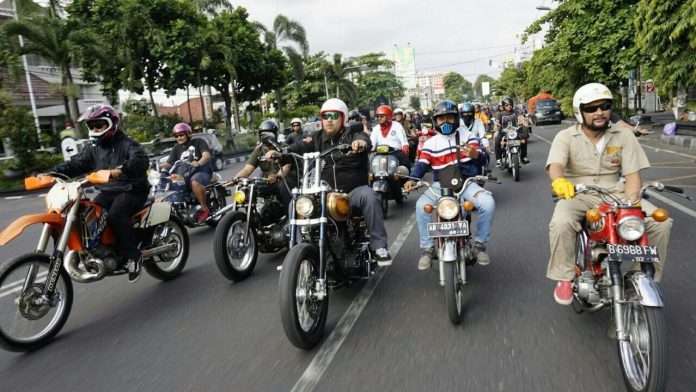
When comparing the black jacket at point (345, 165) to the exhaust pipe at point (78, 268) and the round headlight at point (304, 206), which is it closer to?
the round headlight at point (304, 206)

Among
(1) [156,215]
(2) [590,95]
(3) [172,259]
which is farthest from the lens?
(3) [172,259]

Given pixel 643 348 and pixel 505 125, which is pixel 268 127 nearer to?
pixel 643 348

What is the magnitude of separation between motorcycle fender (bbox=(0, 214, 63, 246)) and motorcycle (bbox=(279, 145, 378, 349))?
2040 millimetres

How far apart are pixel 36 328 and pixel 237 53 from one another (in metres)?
28.2

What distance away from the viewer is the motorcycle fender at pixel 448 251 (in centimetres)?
381

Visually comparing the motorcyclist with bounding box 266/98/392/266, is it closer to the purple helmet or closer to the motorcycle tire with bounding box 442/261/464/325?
the motorcycle tire with bounding box 442/261/464/325

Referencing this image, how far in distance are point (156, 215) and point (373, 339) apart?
116 inches

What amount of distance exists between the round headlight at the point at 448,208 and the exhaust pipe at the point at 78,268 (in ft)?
9.98

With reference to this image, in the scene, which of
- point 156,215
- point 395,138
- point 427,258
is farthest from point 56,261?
point 395,138

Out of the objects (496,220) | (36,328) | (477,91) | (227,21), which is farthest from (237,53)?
(477,91)

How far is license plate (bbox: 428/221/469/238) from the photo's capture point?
3.95 m

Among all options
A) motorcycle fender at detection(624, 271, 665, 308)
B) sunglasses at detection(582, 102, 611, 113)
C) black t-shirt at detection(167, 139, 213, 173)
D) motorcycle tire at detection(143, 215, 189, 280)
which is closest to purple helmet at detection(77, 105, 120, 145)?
motorcycle tire at detection(143, 215, 189, 280)

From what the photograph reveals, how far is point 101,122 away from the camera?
5.20 metres

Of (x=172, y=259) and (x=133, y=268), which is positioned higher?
(x=133, y=268)
